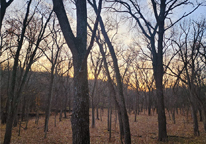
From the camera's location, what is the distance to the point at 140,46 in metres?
14.3

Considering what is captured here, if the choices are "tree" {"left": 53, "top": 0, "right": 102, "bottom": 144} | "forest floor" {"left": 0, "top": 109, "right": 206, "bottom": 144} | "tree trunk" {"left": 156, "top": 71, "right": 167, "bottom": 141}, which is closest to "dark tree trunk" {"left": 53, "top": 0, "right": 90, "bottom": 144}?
"tree" {"left": 53, "top": 0, "right": 102, "bottom": 144}

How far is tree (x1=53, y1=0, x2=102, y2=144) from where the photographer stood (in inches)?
103

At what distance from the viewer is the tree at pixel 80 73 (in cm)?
262

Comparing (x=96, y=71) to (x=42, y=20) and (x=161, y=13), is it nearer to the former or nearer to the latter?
(x=42, y=20)

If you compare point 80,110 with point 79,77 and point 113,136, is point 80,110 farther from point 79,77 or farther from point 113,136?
point 113,136

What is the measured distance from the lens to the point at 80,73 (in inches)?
110

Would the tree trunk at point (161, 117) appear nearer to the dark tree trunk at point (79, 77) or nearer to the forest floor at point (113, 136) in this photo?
the forest floor at point (113, 136)

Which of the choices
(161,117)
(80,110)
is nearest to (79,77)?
(80,110)

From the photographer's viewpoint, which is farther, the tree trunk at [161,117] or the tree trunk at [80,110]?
the tree trunk at [161,117]

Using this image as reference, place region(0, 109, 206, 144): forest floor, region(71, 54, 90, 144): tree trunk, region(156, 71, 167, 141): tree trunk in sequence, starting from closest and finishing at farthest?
1. region(71, 54, 90, 144): tree trunk
2. region(156, 71, 167, 141): tree trunk
3. region(0, 109, 206, 144): forest floor

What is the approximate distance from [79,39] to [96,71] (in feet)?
37.8

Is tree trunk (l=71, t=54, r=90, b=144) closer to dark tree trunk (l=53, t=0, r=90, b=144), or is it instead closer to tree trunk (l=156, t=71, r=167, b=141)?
dark tree trunk (l=53, t=0, r=90, b=144)

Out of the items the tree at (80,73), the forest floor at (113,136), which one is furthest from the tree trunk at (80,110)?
the forest floor at (113,136)

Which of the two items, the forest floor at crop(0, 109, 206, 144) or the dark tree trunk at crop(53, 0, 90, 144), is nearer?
the dark tree trunk at crop(53, 0, 90, 144)
